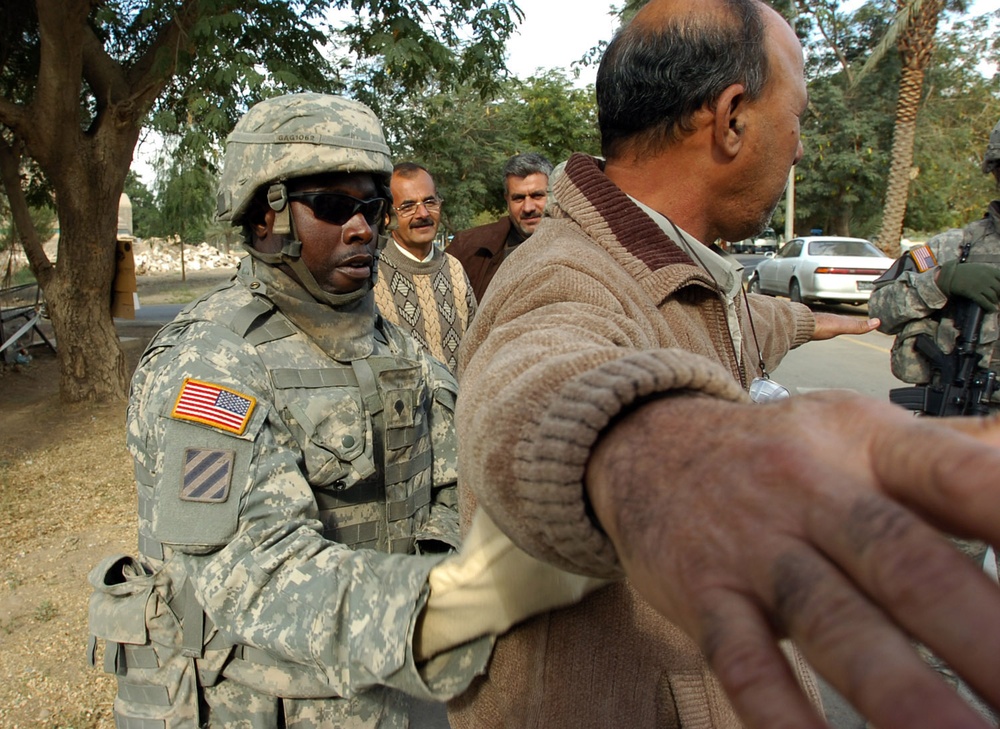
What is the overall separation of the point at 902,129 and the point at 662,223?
19.1 m

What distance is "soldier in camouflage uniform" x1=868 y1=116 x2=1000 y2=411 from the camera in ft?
11.2

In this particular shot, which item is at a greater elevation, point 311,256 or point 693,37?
point 693,37

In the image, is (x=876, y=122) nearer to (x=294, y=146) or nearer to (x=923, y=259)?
(x=923, y=259)

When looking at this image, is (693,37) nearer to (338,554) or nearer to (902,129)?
(338,554)

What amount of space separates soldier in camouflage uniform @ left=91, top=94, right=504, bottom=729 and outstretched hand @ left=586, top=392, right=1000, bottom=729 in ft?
2.60

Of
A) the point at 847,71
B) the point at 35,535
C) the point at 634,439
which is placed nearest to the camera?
the point at 634,439

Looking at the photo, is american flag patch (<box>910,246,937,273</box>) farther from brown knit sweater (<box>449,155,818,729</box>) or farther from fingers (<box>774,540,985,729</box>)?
fingers (<box>774,540,985,729</box>)

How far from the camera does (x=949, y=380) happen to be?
11.5ft

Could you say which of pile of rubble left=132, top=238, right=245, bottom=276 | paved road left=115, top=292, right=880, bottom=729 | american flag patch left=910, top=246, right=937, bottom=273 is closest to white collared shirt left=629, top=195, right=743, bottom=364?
american flag patch left=910, top=246, right=937, bottom=273

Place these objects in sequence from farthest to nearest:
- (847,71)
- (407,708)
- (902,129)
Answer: (847,71), (902,129), (407,708)

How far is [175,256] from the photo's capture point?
40.4 meters

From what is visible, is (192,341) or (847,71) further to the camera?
(847,71)

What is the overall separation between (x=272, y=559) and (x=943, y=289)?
335 cm

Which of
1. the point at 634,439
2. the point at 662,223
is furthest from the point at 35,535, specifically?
the point at 634,439
